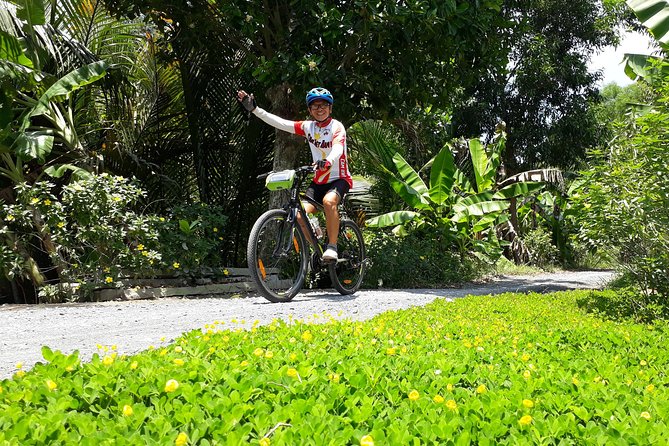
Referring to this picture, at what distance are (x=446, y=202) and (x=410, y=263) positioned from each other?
1.95 m

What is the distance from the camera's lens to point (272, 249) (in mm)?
6777

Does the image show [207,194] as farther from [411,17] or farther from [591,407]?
[591,407]

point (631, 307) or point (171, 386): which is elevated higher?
point (171, 386)

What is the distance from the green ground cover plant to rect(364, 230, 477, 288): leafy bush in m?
5.89

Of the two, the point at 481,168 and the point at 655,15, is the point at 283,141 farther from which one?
the point at 655,15

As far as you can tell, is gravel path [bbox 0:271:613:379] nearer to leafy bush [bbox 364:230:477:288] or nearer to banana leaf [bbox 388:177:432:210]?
leafy bush [bbox 364:230:477:288]

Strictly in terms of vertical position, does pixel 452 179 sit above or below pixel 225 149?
below

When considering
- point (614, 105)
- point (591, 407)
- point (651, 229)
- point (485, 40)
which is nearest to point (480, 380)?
point (591, 407)

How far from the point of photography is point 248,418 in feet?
6.56

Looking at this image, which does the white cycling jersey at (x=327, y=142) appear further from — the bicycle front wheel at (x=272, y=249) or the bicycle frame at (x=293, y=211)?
the bicycle front wheel at (x=272, y=249)

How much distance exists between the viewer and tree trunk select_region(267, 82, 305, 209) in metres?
9.20

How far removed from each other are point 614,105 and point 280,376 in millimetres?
43596

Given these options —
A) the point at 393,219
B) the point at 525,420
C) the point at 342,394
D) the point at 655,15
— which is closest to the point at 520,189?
the point at 393,219

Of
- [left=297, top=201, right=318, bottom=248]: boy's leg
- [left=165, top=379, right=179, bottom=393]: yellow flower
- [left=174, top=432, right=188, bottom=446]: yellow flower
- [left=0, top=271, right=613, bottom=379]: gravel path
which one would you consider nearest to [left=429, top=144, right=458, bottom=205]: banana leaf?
[left=0, top=271, right=613, bottom=379]: gravel path
